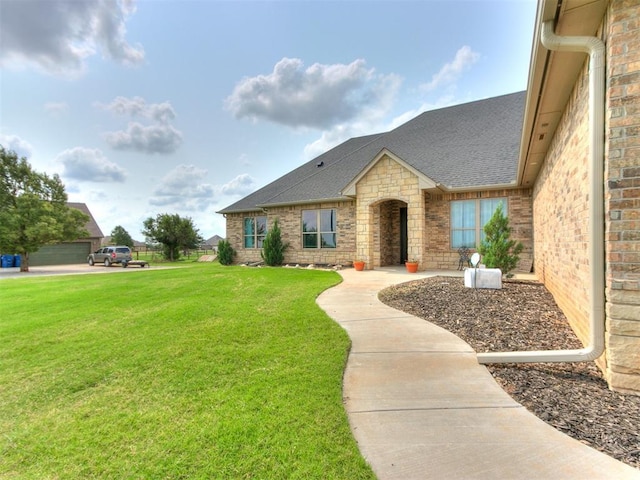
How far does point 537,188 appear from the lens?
938 centimetres

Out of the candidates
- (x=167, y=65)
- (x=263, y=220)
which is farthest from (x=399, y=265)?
(x=167, y=65)

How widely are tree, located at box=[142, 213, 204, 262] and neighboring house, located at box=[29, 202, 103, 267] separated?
22.1 ft

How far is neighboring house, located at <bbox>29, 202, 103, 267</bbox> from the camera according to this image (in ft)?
92.8

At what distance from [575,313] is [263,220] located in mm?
15361

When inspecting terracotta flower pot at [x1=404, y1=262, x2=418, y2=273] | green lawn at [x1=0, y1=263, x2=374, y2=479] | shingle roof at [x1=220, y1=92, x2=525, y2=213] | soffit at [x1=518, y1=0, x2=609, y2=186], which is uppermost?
shingle roof at [x1=220, y1=92, x2=525, y2=213]

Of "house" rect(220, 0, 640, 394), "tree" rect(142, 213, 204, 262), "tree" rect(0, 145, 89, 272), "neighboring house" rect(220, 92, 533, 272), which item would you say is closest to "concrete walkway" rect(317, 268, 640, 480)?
"house" rect(220, 0, 640, 394)

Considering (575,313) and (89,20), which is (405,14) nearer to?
(89,20)

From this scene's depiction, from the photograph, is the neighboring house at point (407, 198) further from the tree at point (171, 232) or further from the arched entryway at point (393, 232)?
the tree at point (171, 232)

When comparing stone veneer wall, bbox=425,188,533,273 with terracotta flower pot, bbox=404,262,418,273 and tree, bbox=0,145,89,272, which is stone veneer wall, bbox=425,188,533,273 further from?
tree, bbox=0,145,89,272

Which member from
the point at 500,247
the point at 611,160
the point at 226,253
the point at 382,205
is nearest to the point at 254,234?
the point at 226,253

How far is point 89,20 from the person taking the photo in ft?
31.2

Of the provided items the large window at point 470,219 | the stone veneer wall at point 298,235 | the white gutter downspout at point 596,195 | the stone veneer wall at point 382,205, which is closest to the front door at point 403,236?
the stone veneer wall at point 382,205

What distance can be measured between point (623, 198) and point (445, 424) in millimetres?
2611

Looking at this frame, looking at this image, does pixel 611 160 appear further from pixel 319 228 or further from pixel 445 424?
pixel 319 228
